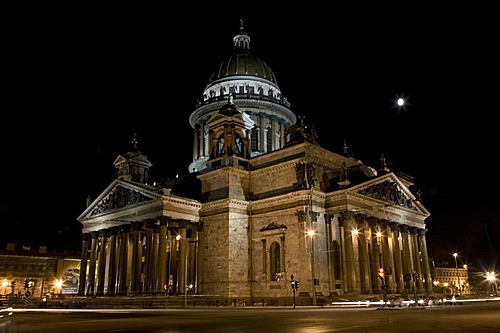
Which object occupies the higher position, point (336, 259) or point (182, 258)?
point (182, 258)

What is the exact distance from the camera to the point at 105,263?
52.6 metres

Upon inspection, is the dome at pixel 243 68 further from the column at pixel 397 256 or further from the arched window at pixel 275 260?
the arched window at pixel 275 260

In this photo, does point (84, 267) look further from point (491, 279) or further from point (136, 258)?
point (491, 279)

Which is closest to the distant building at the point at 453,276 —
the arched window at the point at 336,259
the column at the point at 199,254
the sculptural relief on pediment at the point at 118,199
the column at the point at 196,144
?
the column at the point at 196,144

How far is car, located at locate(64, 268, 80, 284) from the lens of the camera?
77.6m

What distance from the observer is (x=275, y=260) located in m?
42.8

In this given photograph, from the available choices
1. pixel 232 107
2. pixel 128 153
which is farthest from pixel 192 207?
pixel 128 153

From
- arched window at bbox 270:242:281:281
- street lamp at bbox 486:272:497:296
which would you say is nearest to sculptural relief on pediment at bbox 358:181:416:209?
arched window at bbox 270:242:281:281

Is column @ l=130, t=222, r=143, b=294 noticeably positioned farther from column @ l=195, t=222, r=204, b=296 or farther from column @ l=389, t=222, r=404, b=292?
column @ l=389, t=222, r=404, b=292

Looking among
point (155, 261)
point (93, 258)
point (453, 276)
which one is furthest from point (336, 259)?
point (453, 276)

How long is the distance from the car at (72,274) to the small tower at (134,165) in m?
27.1

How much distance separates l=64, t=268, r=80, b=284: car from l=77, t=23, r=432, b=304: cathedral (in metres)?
26.4

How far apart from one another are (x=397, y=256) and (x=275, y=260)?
42.8ft

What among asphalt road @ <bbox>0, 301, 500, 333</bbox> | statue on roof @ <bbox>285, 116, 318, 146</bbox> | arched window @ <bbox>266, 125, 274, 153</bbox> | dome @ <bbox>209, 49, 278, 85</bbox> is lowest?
asphalt road @ <bbox>0, 301, 500, 333</bbox>
